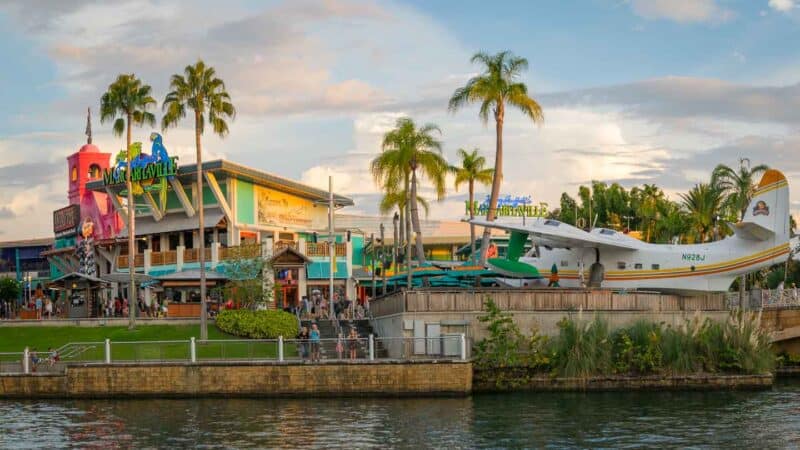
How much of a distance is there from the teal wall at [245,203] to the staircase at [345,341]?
18.0m

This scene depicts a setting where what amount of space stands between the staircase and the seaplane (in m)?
7.60

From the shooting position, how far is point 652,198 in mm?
95250

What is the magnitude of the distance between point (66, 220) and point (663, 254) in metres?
56.6

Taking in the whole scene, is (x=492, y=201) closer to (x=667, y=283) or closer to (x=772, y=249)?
(x=667, y=283)

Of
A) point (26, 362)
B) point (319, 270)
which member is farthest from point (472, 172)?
point (26, 362)

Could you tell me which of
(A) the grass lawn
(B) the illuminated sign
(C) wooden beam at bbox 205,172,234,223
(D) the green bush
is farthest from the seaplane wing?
(B) the illuminated sign

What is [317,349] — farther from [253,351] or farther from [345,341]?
[253,351]

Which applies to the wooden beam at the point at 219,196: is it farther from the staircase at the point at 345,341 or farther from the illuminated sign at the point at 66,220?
the illuminated sign at the point at 66,220

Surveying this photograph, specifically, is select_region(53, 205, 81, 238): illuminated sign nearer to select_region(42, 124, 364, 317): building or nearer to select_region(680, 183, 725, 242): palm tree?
select_region(42, 124, 364, 317): building

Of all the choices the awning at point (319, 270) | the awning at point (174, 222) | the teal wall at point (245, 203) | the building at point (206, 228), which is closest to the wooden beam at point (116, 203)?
the building at point (206, 228)

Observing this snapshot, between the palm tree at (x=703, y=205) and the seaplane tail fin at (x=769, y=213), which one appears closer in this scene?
the seaplane tail fin at (x=769, y=213)

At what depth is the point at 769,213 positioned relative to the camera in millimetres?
46938

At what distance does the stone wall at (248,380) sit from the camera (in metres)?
37.9

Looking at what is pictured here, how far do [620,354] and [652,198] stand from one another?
2282 inches
